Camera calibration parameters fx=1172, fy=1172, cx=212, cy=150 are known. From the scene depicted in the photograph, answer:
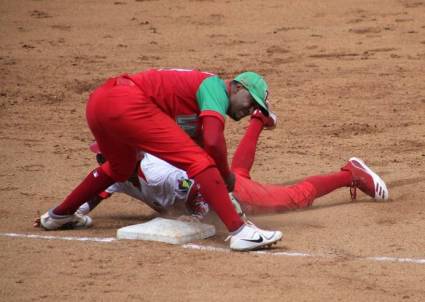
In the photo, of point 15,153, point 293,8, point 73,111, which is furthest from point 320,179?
point 293,8

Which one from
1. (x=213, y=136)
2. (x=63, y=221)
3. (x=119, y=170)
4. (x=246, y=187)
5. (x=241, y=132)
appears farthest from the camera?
(x=241, y=132)

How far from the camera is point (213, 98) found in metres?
7.23

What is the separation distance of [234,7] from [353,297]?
8.94 metres

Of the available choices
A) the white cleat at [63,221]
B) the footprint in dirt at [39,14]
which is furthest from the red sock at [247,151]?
the footprint in dirt at [39,14]

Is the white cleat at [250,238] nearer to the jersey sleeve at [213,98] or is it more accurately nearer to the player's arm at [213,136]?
the player's arm at [213,136]

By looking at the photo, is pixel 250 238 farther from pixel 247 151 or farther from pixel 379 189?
pixel 379 189

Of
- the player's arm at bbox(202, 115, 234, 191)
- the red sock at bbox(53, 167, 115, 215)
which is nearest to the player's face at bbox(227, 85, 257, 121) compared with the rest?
the player's arm at bbox(202, 115, 234, 191)

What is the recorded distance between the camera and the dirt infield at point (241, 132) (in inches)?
270

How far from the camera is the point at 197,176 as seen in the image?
281 inches

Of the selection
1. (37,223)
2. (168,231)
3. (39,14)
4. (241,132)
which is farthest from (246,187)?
(39,14)

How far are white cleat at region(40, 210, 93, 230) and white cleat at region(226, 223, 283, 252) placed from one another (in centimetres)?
127

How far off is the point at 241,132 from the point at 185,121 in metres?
3.61

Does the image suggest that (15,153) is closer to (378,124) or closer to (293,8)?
(378,124)

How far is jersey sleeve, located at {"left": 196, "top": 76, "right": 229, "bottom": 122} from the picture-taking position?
282 inches
